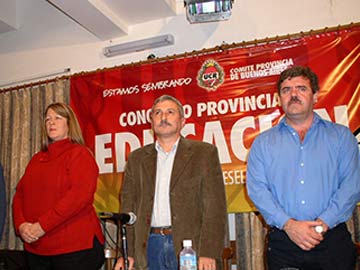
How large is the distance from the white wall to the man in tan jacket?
1.55 m

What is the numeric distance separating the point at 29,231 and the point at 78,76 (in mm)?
1928

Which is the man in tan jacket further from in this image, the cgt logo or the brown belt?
the cgt logo

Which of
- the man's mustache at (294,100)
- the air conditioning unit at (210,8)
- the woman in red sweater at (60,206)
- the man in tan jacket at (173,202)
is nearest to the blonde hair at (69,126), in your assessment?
the woman in red sweater at (60,206)

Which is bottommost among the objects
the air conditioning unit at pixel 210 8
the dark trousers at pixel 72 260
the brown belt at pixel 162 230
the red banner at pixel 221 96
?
the dark trousers at pixel 72 260

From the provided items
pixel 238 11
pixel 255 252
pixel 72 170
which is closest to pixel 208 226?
pixel 72 170

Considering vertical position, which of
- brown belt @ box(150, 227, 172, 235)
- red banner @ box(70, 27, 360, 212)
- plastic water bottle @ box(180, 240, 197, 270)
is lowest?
plastic water bottle @ box(180, 240, 197, 270)

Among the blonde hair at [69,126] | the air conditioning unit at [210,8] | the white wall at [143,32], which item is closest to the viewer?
the blonde hair at [69,126]

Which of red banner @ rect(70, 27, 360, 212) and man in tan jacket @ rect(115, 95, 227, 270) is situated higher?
red banner @ rect(70, 27, 360, 212)

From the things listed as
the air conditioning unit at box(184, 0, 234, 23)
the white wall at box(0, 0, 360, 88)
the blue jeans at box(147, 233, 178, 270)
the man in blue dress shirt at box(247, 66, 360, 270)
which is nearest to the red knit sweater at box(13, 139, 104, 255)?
the blue jeans at box(147, 233, 178, 270)

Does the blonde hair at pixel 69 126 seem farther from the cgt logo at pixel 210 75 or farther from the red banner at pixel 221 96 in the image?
the cgt logo at pixel 210 75

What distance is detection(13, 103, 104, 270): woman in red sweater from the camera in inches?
90.8

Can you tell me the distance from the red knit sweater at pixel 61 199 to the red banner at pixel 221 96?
1.05 m

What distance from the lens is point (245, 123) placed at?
3.23 m

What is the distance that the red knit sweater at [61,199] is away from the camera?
232cm
